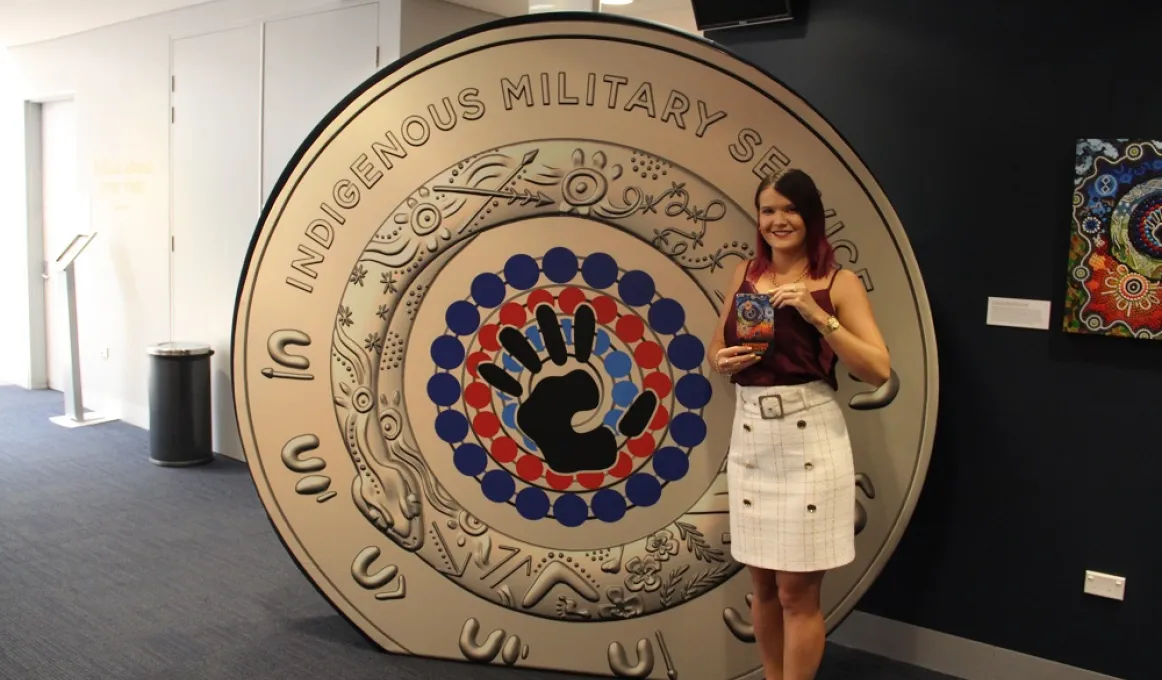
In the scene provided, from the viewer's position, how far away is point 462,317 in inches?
112

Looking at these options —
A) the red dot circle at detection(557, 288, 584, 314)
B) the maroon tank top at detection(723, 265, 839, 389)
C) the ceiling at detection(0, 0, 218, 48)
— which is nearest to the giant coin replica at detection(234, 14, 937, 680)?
the red dot circle at detection(557, 288, 584, 314)

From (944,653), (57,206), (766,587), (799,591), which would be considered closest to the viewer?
(799,591)

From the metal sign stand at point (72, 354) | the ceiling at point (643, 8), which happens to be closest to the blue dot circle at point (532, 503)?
the ceiling at point (643, 8)

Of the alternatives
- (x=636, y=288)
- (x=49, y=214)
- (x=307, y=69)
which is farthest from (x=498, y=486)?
(x=49, y=214)

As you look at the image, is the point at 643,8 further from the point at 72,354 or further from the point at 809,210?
the point at 72,354

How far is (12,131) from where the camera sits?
23.4 ft

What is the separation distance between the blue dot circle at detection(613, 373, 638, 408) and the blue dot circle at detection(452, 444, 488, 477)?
461mm

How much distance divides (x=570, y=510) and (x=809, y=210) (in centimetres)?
120

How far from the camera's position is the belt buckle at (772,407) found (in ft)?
7.31

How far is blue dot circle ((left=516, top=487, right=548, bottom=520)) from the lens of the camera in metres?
2.83

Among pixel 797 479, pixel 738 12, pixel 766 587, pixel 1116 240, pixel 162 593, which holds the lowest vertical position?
pixel 162 593

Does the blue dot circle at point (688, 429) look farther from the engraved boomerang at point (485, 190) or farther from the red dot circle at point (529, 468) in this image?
the engraved boomerang at point (485, 190)

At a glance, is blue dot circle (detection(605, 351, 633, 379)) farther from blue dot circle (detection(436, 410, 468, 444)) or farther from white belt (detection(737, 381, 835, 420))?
white belt (detection(737, 381, 835, 420))

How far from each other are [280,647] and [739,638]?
4.93ft
